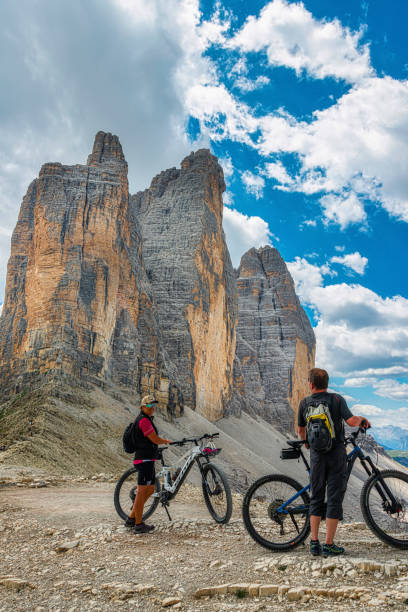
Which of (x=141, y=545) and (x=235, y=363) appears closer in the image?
(x=141, y=545)

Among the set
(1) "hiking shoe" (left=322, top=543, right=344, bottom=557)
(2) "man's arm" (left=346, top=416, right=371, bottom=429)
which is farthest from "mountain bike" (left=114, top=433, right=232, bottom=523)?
(2) "man's arm" (left=346, top=416, right=371, bottom=429)

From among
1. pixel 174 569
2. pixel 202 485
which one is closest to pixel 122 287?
pixel 202 485

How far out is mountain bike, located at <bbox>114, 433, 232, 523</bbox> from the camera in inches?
249

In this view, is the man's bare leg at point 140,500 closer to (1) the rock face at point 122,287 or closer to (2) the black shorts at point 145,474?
(2) the black shorts at point 145,474

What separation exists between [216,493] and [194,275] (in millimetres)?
50665

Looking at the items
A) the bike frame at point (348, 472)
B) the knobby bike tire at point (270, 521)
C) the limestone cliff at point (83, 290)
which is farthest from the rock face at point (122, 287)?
the bike frame at point (348, 472)

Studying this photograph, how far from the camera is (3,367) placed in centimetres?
3300

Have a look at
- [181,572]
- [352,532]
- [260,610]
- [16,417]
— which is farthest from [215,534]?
[16,417]

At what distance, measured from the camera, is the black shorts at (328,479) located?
451cm

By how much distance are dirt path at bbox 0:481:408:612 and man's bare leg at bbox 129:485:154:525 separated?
0.23 meters

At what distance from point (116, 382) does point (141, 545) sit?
32.8 meters

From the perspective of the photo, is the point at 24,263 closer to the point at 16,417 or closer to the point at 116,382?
the point at 116,382

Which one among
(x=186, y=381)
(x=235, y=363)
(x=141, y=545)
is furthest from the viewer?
(x=235, y=363)

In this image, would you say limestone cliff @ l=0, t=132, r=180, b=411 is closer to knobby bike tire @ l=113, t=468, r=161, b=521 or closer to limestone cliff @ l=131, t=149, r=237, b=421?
limestone cliff @ l=131, t=149, r=237, b=421
